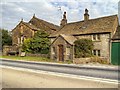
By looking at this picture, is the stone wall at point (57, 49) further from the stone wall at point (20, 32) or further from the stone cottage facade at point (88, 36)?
the stone wall at point (20, 32)

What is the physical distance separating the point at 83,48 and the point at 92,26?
5.66 metres

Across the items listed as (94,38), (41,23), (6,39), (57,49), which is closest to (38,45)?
(57,49)

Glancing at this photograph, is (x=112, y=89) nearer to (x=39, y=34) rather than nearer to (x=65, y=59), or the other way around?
(x=65, y=59)

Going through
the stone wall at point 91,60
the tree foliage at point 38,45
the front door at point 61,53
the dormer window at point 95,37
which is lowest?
the stone wall at point 91,60

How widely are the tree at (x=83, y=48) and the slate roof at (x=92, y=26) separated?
242cm

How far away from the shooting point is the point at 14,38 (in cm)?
4991

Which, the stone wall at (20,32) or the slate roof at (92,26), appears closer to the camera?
the slate roof at (92,26)

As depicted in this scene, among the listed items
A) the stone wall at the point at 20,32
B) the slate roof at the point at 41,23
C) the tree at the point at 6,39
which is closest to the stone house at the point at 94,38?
the stone wall at the point at 20,32

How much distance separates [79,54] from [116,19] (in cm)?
875

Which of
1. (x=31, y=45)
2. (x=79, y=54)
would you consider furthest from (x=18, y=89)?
(x=31, y=45)

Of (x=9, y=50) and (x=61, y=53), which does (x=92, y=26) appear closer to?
(x=61, y=53)

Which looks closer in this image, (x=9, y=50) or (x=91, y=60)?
(x=91, y=60)

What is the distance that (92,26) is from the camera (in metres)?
32.8

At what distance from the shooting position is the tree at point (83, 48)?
28.0 m
